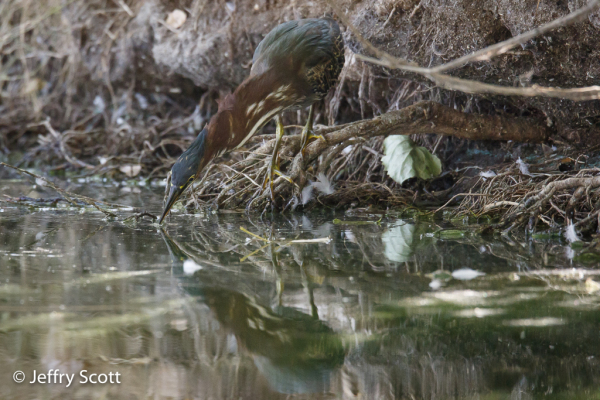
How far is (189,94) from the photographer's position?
5.96 m

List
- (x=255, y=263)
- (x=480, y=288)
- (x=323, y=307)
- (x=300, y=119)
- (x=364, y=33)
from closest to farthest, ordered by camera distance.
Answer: (x=323, y=307), (x=480, y=288), (x=255, y=263), (x=364, y=33), (x=300, y=119)

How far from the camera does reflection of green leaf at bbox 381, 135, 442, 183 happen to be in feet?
11.0

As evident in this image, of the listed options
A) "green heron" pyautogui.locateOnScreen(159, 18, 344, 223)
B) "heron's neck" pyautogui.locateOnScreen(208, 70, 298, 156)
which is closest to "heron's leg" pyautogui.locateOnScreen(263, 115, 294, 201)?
"green heron" pyautogui.locateOnScreen(159, 18, 344, 223)

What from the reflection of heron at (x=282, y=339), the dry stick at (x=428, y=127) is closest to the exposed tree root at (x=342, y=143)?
the dry stick at (x=428, y=127)

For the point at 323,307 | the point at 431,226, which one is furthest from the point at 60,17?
the point at 323,307

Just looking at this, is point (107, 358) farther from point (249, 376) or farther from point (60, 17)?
point (60, 17)

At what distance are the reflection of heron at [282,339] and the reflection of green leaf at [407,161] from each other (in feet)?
6.21

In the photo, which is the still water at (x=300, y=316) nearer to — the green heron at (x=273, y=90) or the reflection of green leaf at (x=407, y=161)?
the green heron at (x=273, y=90)

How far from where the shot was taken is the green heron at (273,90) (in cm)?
265

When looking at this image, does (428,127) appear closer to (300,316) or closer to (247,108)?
(247,108)

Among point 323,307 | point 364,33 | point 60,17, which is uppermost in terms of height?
point 60,17

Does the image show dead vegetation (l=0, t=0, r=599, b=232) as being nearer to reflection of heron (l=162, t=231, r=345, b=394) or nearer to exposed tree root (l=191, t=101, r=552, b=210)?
exposed tree root (l=191, t=101, r=552, b=210)

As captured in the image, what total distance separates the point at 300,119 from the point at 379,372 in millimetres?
3489

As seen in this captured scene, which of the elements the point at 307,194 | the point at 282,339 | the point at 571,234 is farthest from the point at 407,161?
the point at 282,339
